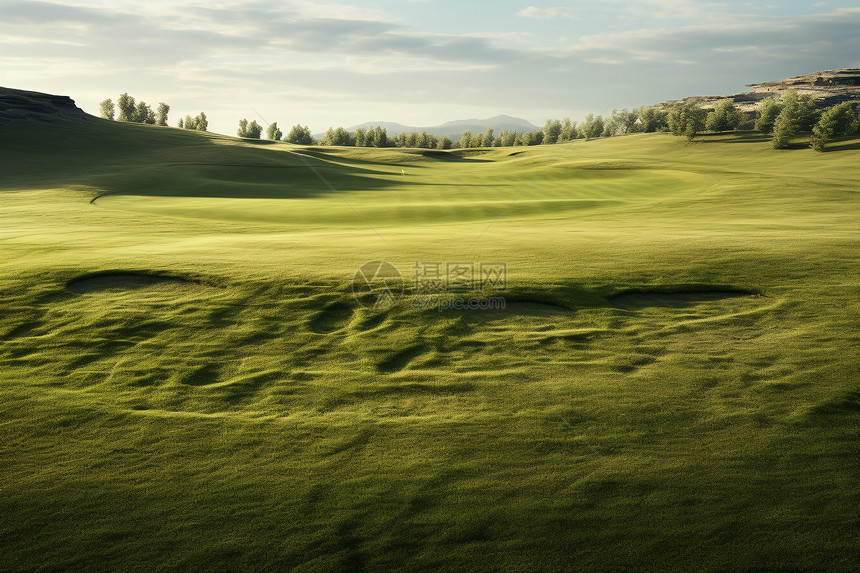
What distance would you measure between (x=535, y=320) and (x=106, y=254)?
44.2 feet

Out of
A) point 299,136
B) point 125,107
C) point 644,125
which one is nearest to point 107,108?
Result: point 125,107

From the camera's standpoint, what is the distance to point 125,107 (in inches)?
5876

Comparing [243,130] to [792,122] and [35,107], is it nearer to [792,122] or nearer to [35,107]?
[35,107]

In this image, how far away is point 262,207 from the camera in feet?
108

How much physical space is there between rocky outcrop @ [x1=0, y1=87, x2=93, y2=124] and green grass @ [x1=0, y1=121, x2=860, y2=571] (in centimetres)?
8280

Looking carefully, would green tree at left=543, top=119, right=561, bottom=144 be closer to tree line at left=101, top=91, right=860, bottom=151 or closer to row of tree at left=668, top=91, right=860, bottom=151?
tree line at left=101, top=91, right=860, bottom=151

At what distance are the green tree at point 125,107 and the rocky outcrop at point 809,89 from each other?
156006mm

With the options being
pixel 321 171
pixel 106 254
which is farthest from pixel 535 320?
pixel 321 171

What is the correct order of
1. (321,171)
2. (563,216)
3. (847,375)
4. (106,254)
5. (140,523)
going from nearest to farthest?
(140,523) → (847,375) → (106,254) → (563,216) → (321,171)

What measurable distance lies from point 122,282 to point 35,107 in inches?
3815

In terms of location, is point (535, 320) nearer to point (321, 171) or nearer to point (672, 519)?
point (672, 519)

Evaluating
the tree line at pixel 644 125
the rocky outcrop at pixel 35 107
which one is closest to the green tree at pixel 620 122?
the tree line at pixel 644 125

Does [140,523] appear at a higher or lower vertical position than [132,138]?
lower

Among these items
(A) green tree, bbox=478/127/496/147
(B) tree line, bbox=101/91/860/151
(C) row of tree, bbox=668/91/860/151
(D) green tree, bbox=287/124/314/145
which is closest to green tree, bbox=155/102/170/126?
(B) tree line, bbox=101/91/860/151
